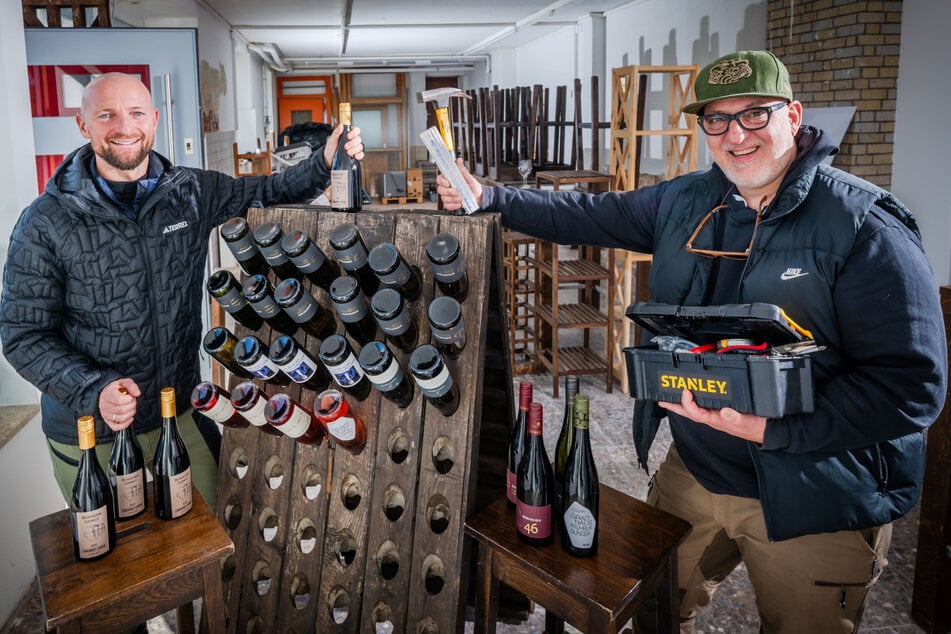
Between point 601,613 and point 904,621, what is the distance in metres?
1.72

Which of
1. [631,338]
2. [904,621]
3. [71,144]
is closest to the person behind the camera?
[904,621]

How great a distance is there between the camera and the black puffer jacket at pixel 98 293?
1.84 meters

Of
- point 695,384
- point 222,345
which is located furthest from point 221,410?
point 695,384

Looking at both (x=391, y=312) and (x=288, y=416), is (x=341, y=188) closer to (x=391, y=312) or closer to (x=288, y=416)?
(x=391, y=312)

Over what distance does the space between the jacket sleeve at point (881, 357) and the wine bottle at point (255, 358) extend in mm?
1126

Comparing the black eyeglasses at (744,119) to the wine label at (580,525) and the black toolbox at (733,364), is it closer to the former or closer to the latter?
the black toolbox at (733,364)

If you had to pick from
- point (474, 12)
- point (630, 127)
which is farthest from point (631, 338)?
point (474, 12)

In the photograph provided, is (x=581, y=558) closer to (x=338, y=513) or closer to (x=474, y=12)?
(x=338, y=513)

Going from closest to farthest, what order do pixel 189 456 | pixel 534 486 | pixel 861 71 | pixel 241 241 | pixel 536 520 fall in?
pixel 536 520 < pixel 534 486 < pixel 241 241 < pixel 189 456 < pixel 861 71

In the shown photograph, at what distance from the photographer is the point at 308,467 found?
6.02ft

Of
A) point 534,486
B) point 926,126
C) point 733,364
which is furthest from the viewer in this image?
point 926,126

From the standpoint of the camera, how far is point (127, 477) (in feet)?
5.28

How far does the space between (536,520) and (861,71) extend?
498 centimetres

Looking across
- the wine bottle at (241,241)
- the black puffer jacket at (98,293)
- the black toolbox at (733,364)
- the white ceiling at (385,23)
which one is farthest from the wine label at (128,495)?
the white ceiling at (385,23)
